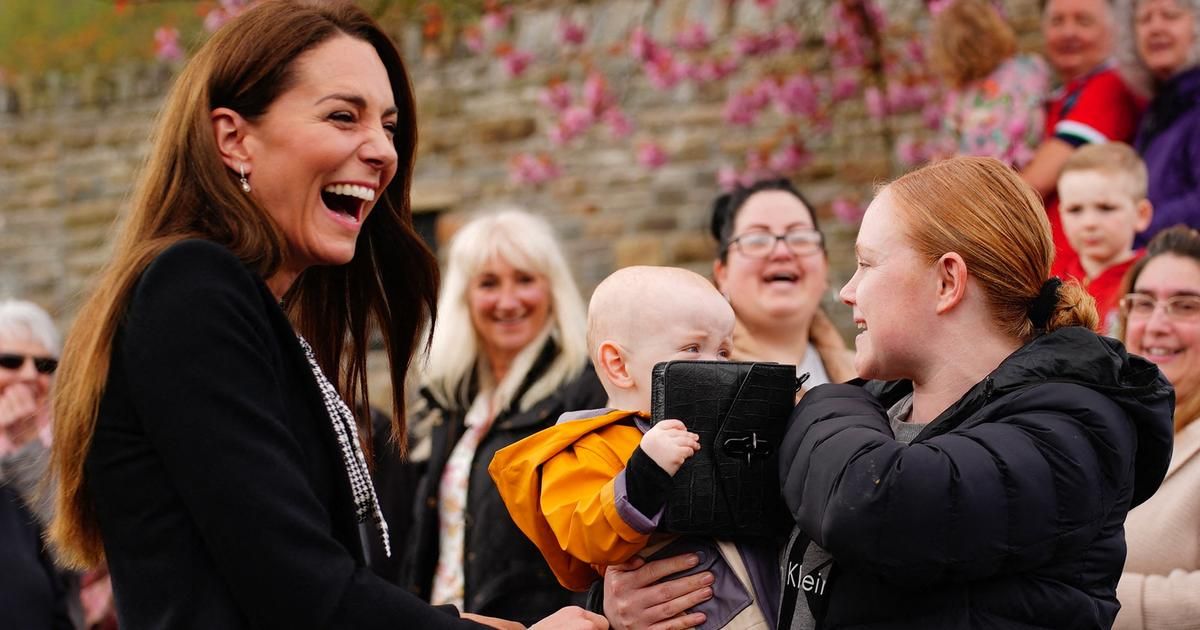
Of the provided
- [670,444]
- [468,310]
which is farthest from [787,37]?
[670,444]

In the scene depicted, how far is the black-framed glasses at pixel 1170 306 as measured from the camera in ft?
13.2

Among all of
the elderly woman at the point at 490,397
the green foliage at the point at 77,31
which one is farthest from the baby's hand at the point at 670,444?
the green foliage at the point at 77,31

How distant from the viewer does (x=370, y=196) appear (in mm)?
2820

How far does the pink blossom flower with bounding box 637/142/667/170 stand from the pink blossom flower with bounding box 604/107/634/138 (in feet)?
0.58

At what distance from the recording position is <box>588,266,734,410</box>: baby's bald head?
2934 mm

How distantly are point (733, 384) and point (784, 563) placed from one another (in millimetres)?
366

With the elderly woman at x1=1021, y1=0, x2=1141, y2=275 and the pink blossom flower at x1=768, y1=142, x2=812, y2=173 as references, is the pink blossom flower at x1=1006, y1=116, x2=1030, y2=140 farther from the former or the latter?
the pink blossom flower at x1=768, y1=142, x2=812, y2=173

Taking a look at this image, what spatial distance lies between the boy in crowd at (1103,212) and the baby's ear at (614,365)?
97.0 inches

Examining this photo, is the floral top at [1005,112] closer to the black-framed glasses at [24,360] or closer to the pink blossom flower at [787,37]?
the pink blossom flower at [787,37]

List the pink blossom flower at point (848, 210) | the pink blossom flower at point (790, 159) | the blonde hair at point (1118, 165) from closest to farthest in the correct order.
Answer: the blonde hair at point (1118, 165) < the pink blossom flower at point (848, 210) < the pink blossom flower at point (790, 159)

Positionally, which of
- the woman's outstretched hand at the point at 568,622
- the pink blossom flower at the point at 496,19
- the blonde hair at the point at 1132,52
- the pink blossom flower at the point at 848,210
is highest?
the pink blossom flower at the point at 496,19

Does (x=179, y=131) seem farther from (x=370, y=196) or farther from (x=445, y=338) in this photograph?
(x=445, y=338)

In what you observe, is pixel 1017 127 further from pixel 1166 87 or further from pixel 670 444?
pixel 670 444

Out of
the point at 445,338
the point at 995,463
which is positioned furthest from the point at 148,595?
the point at 445,338
